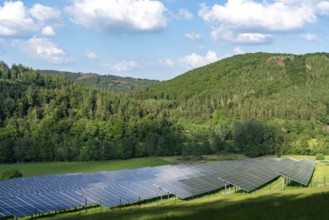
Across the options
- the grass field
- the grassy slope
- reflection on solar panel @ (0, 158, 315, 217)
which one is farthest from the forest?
reflection on solar panel @ (0, 158, 315, 217)

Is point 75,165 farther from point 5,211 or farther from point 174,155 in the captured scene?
point 5,211

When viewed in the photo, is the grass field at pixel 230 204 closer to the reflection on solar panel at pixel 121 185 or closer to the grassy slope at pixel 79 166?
the grassy slope at pixel 79 166

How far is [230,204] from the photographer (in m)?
19.6

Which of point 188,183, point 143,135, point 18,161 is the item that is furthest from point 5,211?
point 143,135

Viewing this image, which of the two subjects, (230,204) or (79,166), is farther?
(79,166)

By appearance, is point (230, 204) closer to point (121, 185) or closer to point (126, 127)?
point (121, 185)


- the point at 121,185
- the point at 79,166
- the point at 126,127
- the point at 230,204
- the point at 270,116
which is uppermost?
the point at 270,116

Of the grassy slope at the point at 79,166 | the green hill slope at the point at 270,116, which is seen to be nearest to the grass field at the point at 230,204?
the grassy slope at the point at 79,166

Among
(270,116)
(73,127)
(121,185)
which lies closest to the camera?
(121,185)

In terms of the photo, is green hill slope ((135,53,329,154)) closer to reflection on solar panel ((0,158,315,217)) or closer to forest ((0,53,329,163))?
forest ((0,53,329,163))

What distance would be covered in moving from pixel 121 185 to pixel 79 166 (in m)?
46.3

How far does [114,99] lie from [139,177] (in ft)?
341

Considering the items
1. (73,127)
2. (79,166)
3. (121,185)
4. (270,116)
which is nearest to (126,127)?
(73,127)

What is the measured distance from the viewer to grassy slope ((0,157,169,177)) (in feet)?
251
